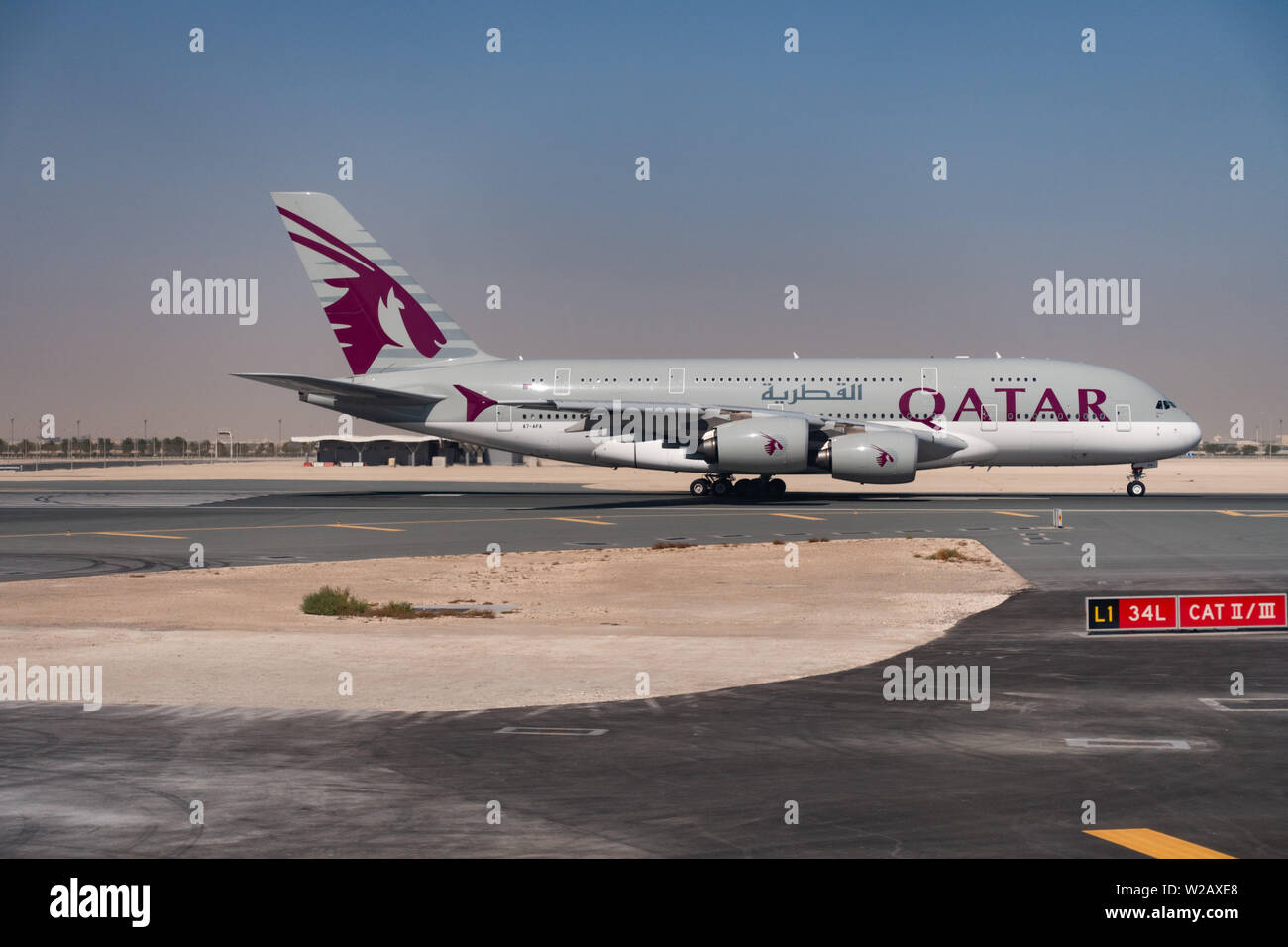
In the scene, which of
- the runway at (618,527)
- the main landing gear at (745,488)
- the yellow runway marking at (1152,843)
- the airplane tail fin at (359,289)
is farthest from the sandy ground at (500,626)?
the airplane tail fin at (359,289)

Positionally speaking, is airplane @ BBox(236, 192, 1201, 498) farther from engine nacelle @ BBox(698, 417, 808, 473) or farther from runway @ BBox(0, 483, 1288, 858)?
runway @ BBox(0, 483, 1288, 858)

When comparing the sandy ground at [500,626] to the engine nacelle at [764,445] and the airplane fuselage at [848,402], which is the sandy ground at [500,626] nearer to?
the engine nacelle at [764,445]

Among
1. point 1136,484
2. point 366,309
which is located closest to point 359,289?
point 366,309

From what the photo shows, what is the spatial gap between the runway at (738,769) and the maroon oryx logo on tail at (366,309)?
39065 mm

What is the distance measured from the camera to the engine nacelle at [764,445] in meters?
45.8

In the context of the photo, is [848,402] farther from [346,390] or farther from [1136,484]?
[346,390]

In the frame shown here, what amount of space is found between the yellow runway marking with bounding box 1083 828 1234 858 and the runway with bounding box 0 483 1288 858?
0.21 feet

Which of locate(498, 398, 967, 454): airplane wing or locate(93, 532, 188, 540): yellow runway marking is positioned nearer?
locate(93, 532, 188, 540): yellow runway marking

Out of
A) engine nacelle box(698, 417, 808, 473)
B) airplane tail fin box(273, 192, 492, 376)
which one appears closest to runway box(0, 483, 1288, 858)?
engine nacelle box(698, 417, 808, 473)

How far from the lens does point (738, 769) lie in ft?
31.8

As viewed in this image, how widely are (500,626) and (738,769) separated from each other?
8926 mm

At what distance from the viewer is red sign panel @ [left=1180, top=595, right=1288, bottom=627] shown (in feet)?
57.4
